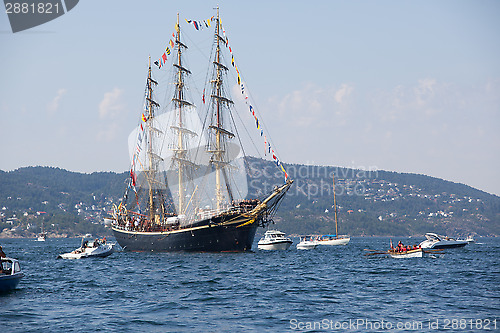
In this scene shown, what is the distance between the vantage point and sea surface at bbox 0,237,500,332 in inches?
1057

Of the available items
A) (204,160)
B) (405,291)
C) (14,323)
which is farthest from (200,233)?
(14,323)

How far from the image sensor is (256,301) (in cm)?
3384

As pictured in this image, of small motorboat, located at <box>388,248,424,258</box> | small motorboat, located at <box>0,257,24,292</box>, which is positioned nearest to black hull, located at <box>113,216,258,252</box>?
small motorboat, located at <box>388,248,424,258</box>

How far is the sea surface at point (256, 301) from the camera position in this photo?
26.8m

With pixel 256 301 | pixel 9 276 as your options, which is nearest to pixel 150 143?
pixel 9 276

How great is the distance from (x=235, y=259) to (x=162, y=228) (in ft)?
74.3

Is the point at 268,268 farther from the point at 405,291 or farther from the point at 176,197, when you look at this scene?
the point at 176,197

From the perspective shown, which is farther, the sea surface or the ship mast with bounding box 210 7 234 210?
the ship mast with bounding box 210 7 234 210

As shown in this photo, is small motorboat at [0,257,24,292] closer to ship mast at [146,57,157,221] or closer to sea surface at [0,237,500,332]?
sea surface at [0,237,500,332]

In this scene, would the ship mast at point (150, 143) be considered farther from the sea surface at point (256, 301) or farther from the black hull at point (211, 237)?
the sea surface at point (256, 301)

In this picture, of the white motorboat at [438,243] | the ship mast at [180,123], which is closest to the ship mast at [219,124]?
the ship mast at [180,123]

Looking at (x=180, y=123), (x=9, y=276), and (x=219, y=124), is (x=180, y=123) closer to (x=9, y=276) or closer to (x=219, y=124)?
(x=219, y=124)

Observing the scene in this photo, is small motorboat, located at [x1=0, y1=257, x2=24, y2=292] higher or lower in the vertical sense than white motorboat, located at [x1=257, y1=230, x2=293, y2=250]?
higher

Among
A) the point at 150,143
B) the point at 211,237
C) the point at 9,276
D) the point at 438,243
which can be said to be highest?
the point at 150,143
